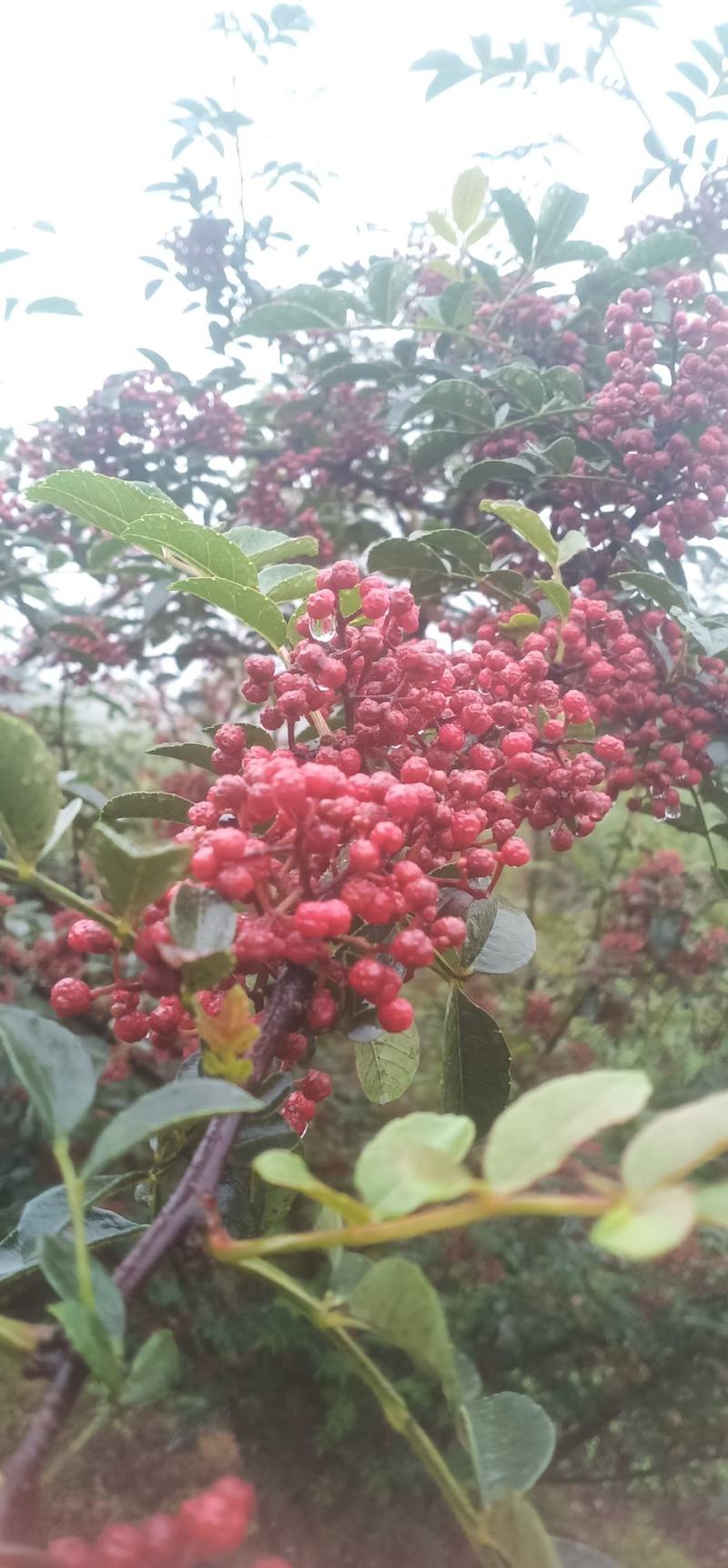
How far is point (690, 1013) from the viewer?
6.29 feet

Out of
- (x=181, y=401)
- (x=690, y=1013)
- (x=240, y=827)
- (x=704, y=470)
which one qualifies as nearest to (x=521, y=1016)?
(x=690, y=1013)

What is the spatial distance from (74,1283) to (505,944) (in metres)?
0.30

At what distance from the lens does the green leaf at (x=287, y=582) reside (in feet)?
2.09

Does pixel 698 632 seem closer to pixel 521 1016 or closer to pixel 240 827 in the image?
pixel 240 827

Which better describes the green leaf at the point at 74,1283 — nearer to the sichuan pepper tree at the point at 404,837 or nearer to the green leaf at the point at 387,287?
the sichuan pepper tree at the point at 404,837

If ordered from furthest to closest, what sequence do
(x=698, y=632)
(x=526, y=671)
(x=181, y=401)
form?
(x=181, y=401) < (x=698, y=632) < (x=526, y=671)

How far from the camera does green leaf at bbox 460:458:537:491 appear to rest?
994mm

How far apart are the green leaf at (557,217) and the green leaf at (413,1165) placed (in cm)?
118

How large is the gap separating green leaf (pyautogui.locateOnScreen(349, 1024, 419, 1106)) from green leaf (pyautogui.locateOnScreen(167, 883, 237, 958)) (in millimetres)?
244

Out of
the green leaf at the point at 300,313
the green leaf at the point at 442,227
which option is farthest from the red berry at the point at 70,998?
the green leaf at the point at 442,227

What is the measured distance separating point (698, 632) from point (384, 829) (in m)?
Result: 0.45

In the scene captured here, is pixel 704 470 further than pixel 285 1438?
No

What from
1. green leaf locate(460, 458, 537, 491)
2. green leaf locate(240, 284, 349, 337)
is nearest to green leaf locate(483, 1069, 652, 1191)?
green leaf locate(460, 458, 537, 491)

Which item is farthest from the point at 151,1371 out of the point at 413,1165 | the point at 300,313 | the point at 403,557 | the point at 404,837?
the point at 300,313
